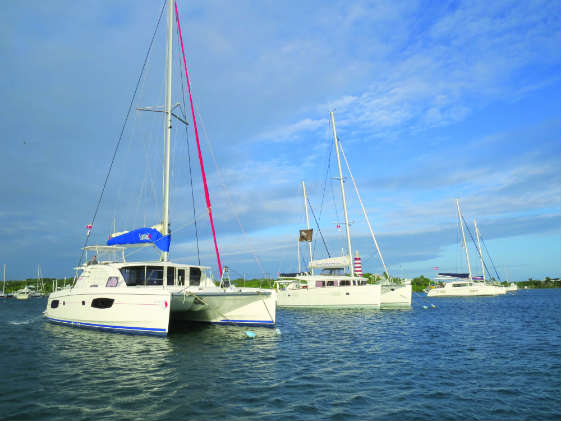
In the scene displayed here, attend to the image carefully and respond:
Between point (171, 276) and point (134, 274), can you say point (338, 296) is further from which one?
point (134, 274)

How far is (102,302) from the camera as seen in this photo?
51.9ft

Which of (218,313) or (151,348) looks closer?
(151,348)

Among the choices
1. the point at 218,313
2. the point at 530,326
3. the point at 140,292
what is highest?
the point at 140,292

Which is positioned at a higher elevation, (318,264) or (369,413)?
(318,264)

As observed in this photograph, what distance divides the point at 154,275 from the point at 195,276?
2117mm

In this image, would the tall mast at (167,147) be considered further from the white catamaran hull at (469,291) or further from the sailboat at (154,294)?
the white catamaran hull at (469,291)

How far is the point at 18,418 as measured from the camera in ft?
21.9

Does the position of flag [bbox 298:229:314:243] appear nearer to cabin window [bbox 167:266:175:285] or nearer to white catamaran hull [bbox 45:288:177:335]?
cabin window [bbox 167:266:175:285]

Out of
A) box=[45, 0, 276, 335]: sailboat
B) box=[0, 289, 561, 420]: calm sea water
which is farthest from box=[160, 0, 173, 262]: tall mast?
box=[0, 289, 561, 420]: calm sea water

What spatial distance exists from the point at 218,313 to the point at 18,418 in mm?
11406

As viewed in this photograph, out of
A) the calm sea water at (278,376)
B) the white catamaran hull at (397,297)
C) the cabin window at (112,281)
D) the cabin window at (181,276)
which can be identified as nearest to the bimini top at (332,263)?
the white catamaran hull at (397,297)

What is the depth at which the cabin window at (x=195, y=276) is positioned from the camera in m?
18.1

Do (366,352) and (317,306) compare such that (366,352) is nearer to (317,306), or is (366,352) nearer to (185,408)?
(185,408)

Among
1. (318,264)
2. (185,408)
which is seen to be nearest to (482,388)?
(185,408)
